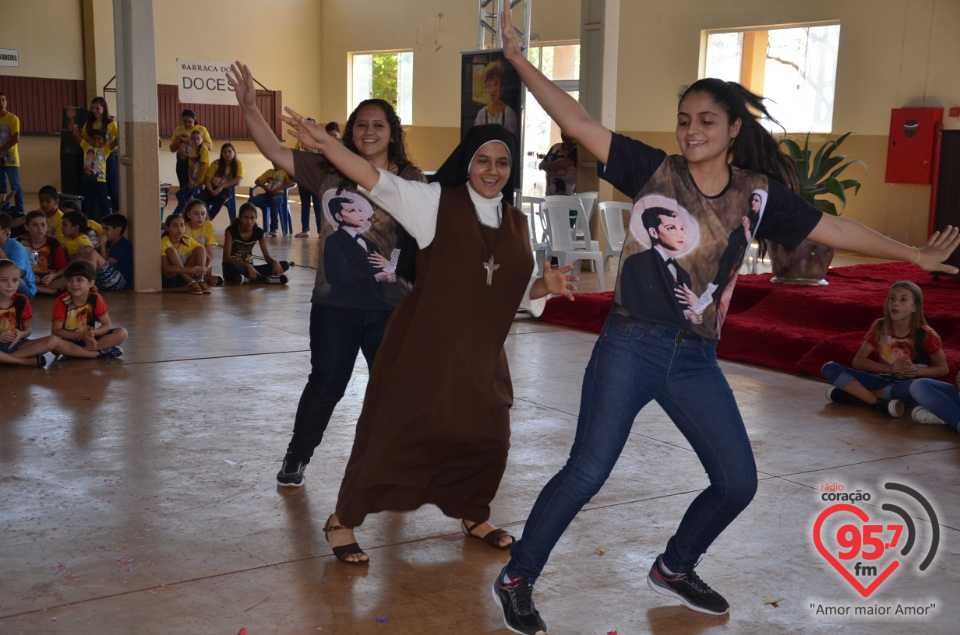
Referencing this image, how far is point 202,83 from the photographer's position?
52.6 feet

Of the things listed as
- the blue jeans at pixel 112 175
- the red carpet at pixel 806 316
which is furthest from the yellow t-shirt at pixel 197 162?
the red carpet at pixel 806 316

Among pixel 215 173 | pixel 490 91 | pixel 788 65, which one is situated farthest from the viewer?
pixel 788 65

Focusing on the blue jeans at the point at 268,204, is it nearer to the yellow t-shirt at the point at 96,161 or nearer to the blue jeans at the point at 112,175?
the blue jeans at the point at 112,175

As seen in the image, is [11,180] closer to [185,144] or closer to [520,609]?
[185,144]

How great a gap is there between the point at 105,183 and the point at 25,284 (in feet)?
18.8

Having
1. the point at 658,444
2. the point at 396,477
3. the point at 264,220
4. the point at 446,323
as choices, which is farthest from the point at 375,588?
the point at 264,220

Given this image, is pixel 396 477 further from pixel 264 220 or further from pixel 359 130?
pixel 264 220

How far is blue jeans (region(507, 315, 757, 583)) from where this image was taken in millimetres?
2850

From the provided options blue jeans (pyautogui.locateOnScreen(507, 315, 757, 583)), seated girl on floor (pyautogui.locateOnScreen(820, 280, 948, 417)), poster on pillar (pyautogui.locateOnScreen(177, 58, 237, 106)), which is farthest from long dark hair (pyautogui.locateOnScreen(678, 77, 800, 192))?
poster on pillar (pyautogui.locateOnScreen(177, 58, 237, 106))

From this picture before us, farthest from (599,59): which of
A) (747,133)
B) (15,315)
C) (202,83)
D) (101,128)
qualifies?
(747,133)

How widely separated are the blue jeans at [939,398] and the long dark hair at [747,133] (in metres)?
2.87

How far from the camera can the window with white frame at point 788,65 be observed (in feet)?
49.9

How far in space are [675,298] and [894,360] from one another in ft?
11.5

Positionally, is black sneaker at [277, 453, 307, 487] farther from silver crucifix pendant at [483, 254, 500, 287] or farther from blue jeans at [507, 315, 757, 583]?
blue jeans at [507, 315, 757, 583]
